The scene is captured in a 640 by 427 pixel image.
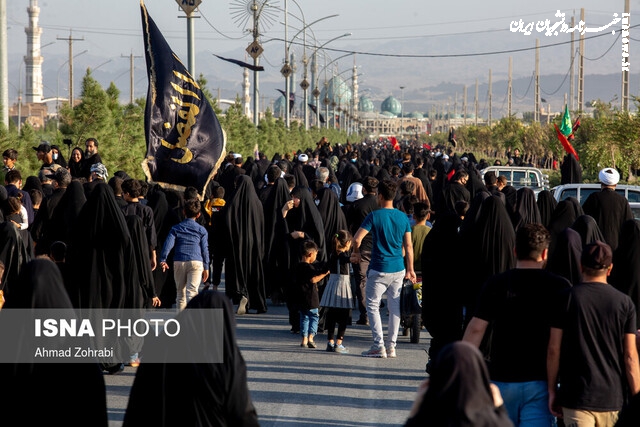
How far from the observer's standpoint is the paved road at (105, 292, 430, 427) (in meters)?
8.26

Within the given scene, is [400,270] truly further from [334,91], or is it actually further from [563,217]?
[334,91]

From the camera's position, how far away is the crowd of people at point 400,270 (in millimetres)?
5590

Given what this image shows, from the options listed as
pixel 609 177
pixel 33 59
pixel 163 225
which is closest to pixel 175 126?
pixel 163 225

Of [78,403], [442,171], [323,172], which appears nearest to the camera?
[78,403]

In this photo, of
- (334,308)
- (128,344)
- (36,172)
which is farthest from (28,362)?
(36,172)

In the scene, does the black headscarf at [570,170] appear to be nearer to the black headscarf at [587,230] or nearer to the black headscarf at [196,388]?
the black headscarf at [587,230]

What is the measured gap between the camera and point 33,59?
142750 millimetres

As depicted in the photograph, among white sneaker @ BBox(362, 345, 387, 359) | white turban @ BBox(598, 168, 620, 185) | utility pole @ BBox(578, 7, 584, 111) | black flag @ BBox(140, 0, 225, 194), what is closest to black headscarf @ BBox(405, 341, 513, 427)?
white sneaker @ BBox(362, 345, 387, 359)

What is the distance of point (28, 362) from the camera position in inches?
193

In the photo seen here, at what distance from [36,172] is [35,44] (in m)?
131

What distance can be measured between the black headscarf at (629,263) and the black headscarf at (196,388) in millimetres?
4006

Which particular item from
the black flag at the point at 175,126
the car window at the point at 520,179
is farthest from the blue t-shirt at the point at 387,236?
the car window at the point at 520,179

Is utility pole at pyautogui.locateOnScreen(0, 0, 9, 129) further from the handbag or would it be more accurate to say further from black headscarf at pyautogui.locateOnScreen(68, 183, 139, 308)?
the handbag

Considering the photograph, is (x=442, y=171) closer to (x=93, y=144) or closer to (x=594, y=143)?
(x=93, y=144)
